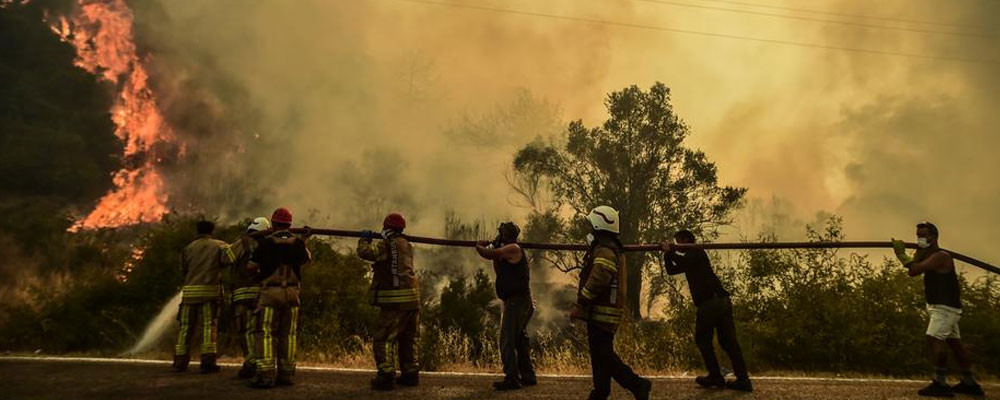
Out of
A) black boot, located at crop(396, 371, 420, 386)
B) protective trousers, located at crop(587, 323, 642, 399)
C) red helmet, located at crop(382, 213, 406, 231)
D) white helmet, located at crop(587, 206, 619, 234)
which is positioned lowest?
black boot, located at crop(396, 371, 420, 386)

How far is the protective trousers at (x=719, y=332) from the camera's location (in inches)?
300

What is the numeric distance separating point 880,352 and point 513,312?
31.8ft

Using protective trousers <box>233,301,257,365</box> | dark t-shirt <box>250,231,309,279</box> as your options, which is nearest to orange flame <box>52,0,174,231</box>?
protective trousers <box>233,301,257,365</box>

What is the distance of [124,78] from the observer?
56438mm

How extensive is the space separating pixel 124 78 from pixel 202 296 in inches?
2297

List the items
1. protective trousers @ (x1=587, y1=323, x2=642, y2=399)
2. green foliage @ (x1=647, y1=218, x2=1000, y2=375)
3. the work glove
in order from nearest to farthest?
protective trousers @ (x1=587, y1=323, x2=642, y2=399)
the work glove
green foliage @ (x1=647, y1=218, x2=1000, y2=375)

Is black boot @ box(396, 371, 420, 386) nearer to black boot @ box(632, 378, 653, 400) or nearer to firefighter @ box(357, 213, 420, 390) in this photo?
firefighter @ box(357, 213, 420, 390)

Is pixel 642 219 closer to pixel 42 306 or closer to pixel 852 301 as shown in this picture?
pixel 852 301

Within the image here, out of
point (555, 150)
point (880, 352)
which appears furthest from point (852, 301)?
point (555, 150)

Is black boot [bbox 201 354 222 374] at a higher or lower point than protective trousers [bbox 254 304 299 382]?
lower

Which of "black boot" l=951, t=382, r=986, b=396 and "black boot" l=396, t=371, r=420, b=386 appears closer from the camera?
"black boot" l=951, t=382, r=986, b=396

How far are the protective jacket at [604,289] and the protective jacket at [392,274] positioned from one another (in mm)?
2534

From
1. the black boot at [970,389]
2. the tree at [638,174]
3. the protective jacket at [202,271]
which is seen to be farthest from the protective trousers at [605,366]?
the tree at [638,174]

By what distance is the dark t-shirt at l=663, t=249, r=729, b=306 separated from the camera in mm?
7816
